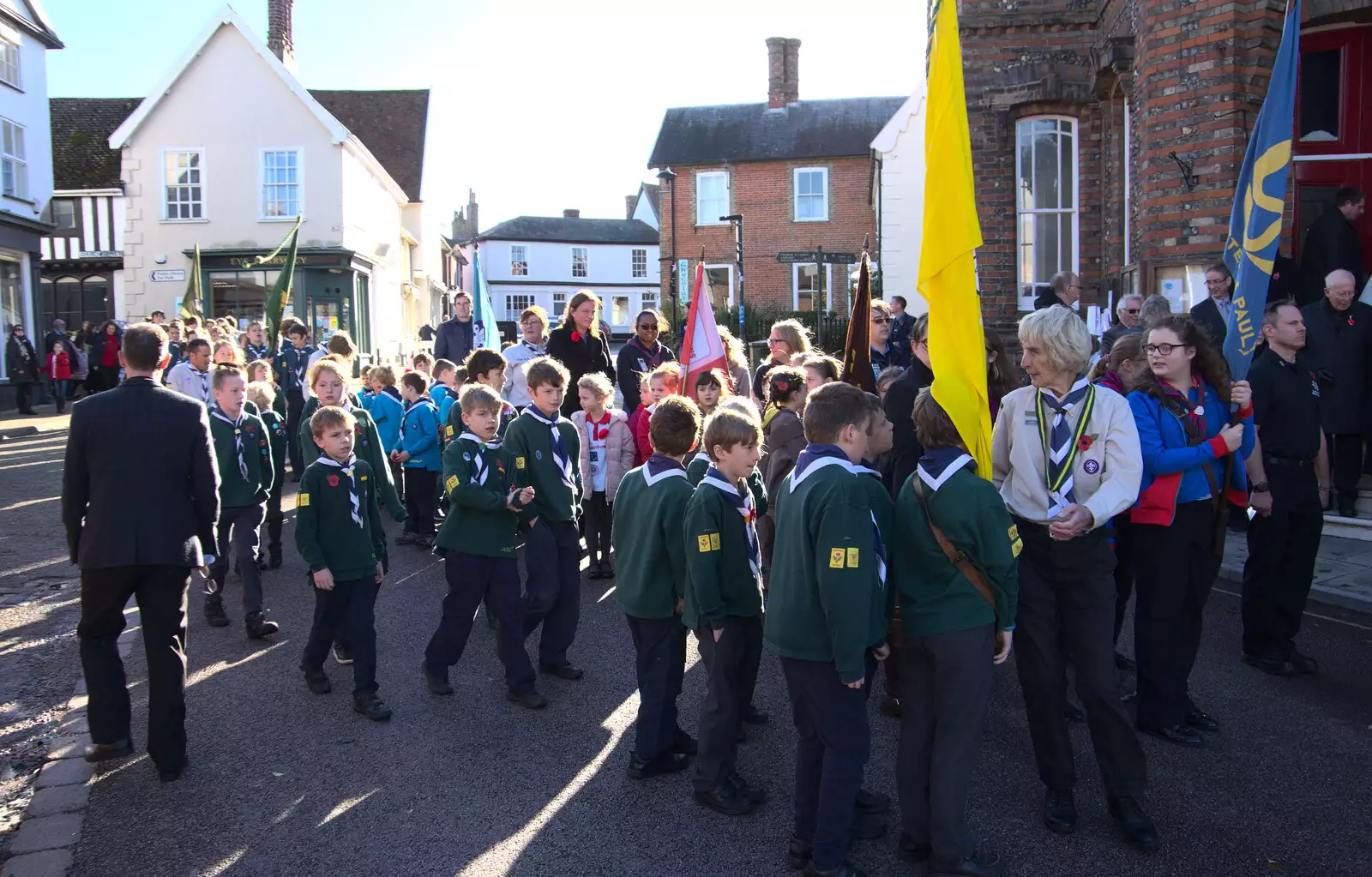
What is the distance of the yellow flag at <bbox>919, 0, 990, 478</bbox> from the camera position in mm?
4266

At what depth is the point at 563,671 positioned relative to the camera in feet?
20.5

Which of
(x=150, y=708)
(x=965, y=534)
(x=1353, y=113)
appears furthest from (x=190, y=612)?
(x=1353, y=113)

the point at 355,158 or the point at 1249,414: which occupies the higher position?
the point at 355,158

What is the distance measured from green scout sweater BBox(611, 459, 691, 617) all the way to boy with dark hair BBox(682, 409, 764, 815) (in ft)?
0.84

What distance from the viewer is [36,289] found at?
26.3 meters

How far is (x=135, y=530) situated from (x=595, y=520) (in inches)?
169

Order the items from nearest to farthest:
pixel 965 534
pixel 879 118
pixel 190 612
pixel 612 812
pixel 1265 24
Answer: pixel 965 534 → pixel 612 812 → pixel 190 612 → pixel 1265 24 → pixel 879 118

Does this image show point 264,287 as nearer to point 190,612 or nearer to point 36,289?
point 36,289

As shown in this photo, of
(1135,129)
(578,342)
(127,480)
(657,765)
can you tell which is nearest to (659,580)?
(657,765)

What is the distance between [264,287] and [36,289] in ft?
18.2

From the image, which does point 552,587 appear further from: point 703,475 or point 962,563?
point 962,563

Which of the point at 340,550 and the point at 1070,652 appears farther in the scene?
the point at 340,550

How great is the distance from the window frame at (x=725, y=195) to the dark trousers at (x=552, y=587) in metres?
35.8

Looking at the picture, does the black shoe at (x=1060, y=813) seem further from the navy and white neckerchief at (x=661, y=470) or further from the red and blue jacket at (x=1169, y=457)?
the navy and white neckerchief at (x=661, y=470)
